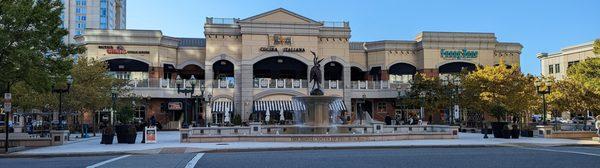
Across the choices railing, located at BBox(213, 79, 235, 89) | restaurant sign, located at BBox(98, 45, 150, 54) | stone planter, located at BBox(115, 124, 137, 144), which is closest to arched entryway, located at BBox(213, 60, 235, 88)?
railing, located at BBox(213, 79, 235, 89)

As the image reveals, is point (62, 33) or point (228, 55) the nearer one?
point (62, 33)

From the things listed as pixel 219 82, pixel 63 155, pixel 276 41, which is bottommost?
pixel 63 155

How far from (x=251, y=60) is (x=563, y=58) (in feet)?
185

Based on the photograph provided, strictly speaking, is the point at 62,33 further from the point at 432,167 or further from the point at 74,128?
the point at 74,128

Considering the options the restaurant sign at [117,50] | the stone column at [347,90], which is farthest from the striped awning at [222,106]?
the stone column at [347,90]

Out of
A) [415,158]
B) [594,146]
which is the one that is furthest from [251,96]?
[415,158]

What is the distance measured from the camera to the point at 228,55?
187 ft

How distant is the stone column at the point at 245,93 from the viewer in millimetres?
56031

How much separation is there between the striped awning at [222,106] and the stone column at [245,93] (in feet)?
2.52

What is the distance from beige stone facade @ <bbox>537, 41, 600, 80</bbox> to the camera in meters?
82.2

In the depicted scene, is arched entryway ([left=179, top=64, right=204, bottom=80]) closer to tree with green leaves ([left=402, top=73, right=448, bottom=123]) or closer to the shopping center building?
the shopping center building

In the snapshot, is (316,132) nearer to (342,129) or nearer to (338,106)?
(342,129)

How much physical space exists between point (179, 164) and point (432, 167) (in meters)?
6.65

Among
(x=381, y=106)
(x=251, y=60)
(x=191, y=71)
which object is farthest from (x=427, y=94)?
(x=191, y=71)
